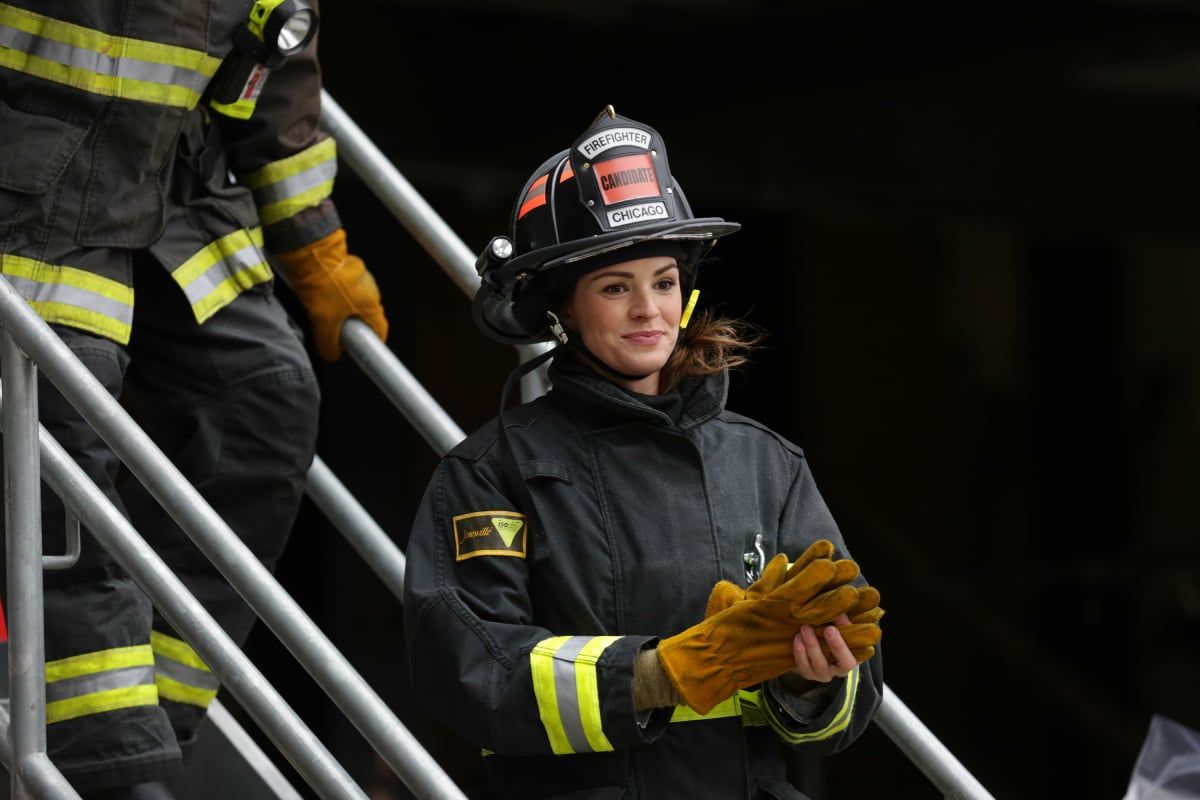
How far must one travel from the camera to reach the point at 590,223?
79.0 inches

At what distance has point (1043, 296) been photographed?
9.70 metres

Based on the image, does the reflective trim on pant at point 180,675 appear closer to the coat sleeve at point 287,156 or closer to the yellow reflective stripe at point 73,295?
the yellow reflective stripe at point 73,295

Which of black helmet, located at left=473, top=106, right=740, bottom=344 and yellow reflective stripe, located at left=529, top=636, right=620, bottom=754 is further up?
black helmet, located at left=473, top=106, right=740, bottom=344

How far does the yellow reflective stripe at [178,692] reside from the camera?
2.63 meters

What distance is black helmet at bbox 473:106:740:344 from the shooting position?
6.59 ft

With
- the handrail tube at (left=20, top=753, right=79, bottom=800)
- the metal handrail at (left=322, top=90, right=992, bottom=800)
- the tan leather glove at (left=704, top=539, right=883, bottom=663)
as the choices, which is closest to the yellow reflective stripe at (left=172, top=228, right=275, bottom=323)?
the metal handrail at (left=322, top=90, right=992, bottom=800)

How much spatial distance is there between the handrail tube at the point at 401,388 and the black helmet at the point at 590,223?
2.09 ft

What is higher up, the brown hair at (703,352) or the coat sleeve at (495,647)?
the brown hair at (703,352)

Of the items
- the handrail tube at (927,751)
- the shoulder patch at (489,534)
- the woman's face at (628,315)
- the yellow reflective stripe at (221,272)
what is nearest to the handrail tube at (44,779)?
the shoulder patch at (489,534)

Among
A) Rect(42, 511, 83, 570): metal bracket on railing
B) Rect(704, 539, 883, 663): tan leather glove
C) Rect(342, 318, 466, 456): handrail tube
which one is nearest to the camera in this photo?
Rect(704, 539, 883, 663): tan leather glove

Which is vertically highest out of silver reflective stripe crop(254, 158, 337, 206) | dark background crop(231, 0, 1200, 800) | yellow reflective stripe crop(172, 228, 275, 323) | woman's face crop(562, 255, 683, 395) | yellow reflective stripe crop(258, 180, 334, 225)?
silver reflective stripe crop(254, 158, 337, 206)

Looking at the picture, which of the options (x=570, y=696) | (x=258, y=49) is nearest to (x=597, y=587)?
(x=570, y=696)

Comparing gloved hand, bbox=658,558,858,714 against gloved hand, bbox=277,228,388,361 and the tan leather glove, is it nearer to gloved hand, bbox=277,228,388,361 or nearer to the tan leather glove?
the tan leather glove

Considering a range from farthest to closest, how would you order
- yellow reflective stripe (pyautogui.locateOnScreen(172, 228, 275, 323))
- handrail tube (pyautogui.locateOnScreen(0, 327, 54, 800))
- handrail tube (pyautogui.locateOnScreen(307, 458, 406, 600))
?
handrail tube (pyautogui.locateOnScreen(307, 458, 406, 600)) < yellow reflective stripe (pyautogui.locateOnScreen(172, 228, 275, 323)) < handrail tube (pyautogui.locateOnScreen(0, 327, 54, 800))
